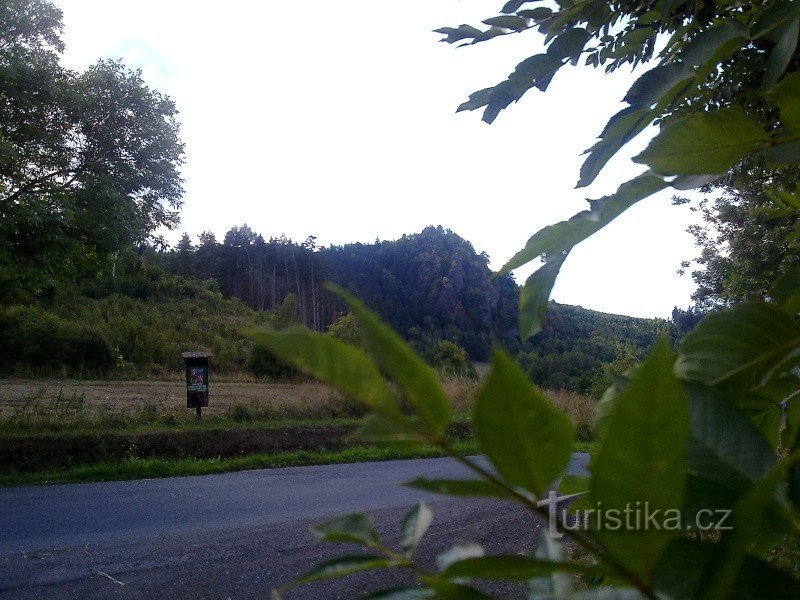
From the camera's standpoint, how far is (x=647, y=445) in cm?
23

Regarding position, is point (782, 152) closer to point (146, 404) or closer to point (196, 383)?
point (196, 383)

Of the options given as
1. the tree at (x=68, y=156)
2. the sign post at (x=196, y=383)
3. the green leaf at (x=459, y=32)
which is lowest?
the sign post at (x=196, y=383)

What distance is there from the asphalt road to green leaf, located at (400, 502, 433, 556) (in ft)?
14.8

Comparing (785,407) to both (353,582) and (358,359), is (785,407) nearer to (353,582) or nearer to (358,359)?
(358,359)

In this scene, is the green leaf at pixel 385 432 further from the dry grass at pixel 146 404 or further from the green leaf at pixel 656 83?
the dry grass at pixel 146 404

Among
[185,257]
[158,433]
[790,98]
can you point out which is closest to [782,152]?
[790,98]

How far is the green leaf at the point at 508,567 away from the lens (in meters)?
0.27

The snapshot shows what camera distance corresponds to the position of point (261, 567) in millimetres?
5453

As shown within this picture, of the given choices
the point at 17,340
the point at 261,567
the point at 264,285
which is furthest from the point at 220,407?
the point at 264,285

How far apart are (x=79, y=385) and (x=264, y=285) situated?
1711 cm

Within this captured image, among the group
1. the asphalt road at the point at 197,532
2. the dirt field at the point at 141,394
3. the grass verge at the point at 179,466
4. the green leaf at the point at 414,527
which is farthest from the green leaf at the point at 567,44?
the dirt field at the point at 141,394

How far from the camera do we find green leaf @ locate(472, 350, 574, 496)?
0.24 meters

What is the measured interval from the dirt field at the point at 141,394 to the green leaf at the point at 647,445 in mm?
13186

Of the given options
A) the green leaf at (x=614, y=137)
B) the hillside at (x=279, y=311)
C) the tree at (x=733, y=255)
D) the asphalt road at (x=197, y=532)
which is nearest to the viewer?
the green leaf at (x=614, y=137)
